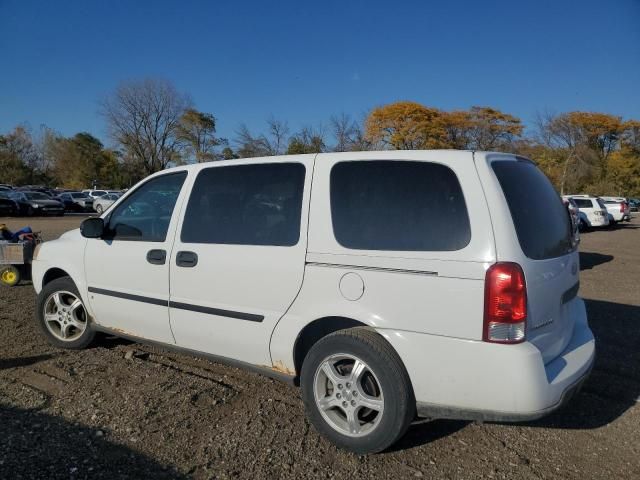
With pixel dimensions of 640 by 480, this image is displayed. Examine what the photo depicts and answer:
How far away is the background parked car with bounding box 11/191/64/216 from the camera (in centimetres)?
2906

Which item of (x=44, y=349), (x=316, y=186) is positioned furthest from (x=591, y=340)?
(x=44, y=349)

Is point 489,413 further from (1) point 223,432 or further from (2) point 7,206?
(2) point 7,206

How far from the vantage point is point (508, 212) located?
8.61ft

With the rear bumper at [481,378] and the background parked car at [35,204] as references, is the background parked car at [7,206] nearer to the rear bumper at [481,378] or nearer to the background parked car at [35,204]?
the background parked car at [35,204]

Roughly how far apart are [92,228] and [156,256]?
0.75 meters

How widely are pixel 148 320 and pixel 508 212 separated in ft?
9.02

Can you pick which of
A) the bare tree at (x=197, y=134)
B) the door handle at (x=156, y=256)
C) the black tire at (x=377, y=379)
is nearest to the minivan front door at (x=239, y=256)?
the door handle at (x=156, y=256)

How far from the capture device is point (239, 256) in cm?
335

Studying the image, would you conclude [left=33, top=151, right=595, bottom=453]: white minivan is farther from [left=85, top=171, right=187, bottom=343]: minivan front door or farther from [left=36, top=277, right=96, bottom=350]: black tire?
[left=36, top=277, right=96, bottom=350]: black tire

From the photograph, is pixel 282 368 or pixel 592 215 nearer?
pixel 282 368

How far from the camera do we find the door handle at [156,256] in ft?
12.3

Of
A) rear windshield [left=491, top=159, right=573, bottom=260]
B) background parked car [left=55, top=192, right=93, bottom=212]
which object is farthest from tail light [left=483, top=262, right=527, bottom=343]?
background parked car [left=55, top=192, right=93, bottom=212]

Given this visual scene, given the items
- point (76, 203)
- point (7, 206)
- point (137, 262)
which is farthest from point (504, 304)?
point (76, 203)

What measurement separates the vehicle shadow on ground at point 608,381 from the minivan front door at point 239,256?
6.37 ft
